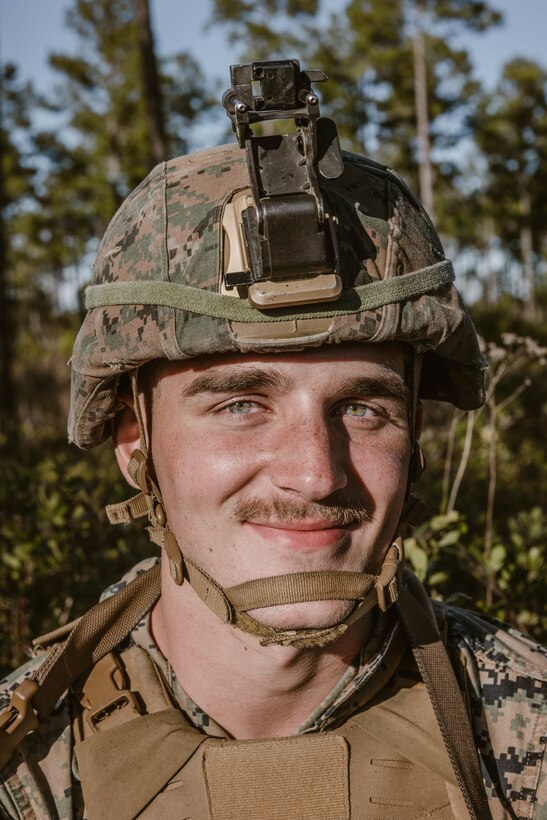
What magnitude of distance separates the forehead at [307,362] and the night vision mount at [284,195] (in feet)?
0.44

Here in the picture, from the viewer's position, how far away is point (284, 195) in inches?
73.3

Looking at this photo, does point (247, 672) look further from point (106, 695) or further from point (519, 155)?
point (519, 155)

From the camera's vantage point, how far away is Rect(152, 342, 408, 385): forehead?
1.89 metres

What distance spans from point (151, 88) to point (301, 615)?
827 centimetres

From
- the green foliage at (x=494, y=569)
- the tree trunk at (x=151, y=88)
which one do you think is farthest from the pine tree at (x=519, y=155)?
the green foliage at (x=494, y=569)

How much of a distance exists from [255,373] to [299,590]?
0.51 metres

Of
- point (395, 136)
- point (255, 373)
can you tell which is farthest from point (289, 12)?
point (255, 373)

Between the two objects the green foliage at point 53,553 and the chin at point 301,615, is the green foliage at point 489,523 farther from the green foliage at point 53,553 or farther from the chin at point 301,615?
the green foliage at point 53,553

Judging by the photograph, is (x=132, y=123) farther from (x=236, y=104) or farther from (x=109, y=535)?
(x=236, y=104)

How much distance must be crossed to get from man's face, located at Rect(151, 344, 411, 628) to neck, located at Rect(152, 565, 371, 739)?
17 centimetres

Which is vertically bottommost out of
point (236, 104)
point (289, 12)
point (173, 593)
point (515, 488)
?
point (515, 488)

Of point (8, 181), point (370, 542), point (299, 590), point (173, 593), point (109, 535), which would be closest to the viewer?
point (299, 590)

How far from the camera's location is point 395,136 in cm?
2780

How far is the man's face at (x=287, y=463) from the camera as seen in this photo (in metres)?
1.83
